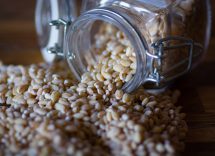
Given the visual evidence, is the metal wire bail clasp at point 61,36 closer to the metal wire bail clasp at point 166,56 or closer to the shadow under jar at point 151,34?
the shadow under jar at point 151,34

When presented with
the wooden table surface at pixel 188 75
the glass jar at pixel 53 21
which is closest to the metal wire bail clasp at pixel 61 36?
the glass jar at pixel 53 21

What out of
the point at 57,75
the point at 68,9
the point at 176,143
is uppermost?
the point at 68,9

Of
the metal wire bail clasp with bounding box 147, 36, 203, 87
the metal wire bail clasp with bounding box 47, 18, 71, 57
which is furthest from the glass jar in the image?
the metal wire bail clasp with bounding box 147, 36, 203, 87

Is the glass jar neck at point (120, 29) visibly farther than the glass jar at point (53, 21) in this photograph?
No

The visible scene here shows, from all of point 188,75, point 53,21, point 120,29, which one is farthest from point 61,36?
point 188,75

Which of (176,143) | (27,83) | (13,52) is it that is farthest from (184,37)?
(13,52)

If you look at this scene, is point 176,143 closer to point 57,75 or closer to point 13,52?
point 57,75
